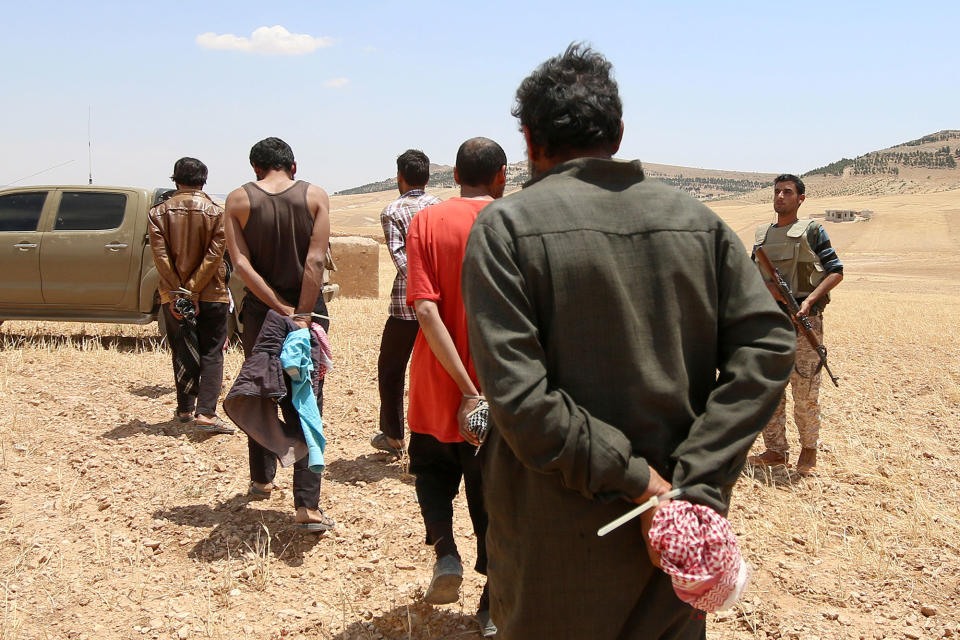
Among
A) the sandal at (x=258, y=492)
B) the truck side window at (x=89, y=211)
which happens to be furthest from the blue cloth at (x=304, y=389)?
the truck side window at (x=89, y=211)

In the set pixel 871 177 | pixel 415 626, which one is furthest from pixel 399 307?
pixel 871 177

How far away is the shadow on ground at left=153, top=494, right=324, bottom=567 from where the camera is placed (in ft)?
12.5

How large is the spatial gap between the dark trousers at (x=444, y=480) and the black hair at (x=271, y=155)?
5.24 feet

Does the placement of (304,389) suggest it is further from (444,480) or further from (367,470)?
(367,470)

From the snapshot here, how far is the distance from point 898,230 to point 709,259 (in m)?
54.8

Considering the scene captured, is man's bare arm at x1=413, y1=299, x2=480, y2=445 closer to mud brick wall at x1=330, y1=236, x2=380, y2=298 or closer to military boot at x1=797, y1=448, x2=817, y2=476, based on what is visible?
military boot at x1=797, y1=448, x2=817, y2=476

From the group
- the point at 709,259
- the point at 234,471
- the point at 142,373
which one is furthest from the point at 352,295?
the point at 709,259

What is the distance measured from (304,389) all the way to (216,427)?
2.07 m

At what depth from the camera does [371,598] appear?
341 centimetres

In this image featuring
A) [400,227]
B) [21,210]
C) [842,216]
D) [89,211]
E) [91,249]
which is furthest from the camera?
[842,216]

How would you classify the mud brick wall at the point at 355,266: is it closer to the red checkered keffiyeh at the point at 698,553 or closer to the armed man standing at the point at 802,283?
the armed man standing at the point at 802,283

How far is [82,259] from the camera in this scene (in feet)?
27.5

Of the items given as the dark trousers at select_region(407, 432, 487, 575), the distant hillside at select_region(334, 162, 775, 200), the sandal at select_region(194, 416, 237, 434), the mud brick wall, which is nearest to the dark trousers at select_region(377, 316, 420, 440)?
the sandal at select_region(194, 416, 237, 434)

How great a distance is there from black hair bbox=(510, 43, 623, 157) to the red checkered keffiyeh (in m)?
0.87
